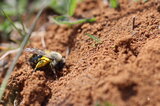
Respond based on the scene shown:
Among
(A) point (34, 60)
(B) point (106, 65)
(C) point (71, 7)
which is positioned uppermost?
(C) point (71, 7)

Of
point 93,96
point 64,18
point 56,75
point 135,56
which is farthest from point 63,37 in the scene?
point 93,96

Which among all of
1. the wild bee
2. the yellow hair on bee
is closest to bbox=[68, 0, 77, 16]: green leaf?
the wild bee

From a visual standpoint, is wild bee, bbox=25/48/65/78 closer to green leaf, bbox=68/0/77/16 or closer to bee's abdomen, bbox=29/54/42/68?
bee's abdomen, bbox=29/54/42/68

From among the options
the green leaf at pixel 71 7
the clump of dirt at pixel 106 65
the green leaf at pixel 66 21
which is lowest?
the clump of dirt at pixel 106 65

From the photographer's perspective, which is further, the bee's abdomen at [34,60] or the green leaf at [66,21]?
the green leaf at [66,21]

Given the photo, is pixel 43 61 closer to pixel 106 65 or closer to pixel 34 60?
pixel 34 60

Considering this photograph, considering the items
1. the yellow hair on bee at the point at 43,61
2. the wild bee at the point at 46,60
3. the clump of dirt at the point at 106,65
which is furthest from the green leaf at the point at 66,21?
the yellow hair on bee at the point at 43,61

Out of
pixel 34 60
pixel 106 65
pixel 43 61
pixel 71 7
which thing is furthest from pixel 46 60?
pixel 71 7

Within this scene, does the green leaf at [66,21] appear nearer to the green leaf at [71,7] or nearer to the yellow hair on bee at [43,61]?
the green leaf at [71,7]
